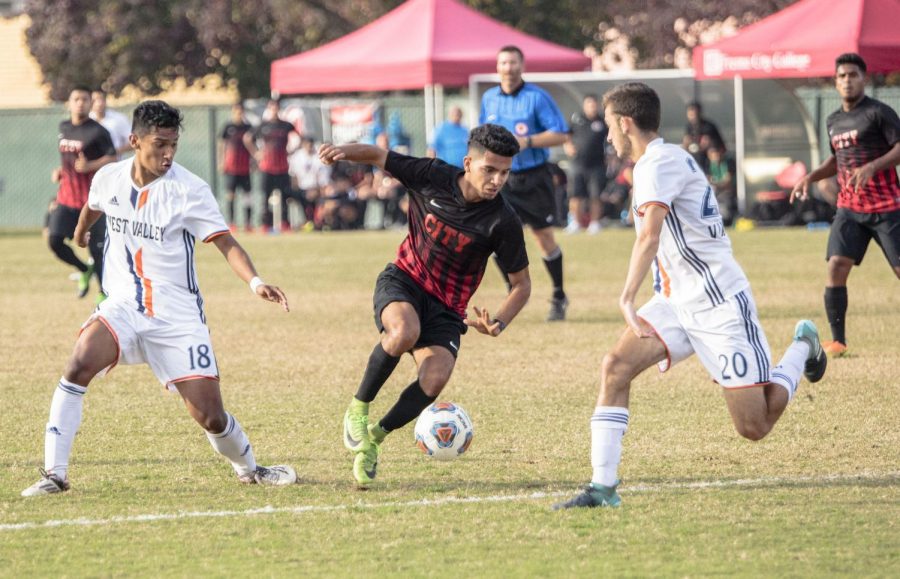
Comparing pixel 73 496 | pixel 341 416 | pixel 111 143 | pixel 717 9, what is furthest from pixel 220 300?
pixel 717 9

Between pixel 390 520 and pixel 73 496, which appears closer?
pixel 390 520

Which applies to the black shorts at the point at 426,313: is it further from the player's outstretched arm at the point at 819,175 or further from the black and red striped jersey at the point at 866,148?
the black and red striped jersey at the point at 866,148

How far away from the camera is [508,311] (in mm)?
7121

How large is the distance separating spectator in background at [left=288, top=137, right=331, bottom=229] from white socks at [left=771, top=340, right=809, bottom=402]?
69.6 ft

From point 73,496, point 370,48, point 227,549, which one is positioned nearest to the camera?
point 227,549

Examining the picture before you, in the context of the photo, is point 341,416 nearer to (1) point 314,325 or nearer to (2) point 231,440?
(2) point 231,440

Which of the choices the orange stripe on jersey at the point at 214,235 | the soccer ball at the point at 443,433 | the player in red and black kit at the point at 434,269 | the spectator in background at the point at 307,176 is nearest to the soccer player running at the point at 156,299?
the orange stripe on jersey at the point at 214,235

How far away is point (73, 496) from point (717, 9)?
1210 inches

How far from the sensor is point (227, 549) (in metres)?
5.77

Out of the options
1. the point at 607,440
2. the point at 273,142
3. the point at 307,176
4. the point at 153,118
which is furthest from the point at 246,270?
the point at 307,176

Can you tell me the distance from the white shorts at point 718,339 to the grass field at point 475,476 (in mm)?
570

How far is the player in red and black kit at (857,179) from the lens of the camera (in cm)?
1058

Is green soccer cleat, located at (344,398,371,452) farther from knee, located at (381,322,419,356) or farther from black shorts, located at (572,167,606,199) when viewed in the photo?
black shorts, located at (572,167,606,199)

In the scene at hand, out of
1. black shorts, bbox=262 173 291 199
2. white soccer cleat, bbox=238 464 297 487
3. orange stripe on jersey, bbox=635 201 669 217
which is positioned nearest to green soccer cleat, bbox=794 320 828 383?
orange stripe on jersey, bbox=635 201 669 217
